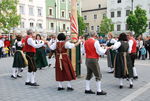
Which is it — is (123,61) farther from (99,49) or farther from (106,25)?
(106,25)

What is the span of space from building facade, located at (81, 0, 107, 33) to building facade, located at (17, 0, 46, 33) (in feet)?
45.7

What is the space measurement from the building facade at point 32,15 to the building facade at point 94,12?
1392 centimetres

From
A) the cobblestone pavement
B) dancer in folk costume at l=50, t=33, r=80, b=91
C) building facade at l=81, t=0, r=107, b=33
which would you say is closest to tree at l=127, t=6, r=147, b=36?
building facade at l=81, t=0, r=107, b=33

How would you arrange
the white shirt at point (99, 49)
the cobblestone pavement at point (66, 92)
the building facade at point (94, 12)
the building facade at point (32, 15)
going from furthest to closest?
the building facade at point (94, 12), the building facade at point (32, 15), the white shirt at point (99, 49), the cobblestone pavement at point (66, 92)

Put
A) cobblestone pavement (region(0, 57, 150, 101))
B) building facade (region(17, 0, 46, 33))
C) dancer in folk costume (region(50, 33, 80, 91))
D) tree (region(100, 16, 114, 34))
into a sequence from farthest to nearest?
tree (region(100, 16, 114, 34)) → building facade (region(17, 0, 46, 33)) → dancer in folk costume (region(50, 33, 80, 91)) → cobblestone pavement (region(0, 57, 150, 101))

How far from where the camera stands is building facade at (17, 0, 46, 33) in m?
44.4

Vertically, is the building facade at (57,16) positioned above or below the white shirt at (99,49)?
above

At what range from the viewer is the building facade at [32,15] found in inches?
1747

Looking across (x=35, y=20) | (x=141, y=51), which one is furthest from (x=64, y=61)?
(x=35, y=20)

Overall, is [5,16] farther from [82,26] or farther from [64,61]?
[64,61]

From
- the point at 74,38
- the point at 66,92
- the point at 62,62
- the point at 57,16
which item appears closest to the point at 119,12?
the point at 57,16

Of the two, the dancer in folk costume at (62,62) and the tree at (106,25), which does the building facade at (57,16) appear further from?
the dancer in folk costume at (62,62)

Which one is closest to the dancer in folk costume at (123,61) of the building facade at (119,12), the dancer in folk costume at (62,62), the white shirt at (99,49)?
the white shirt at (99,49)

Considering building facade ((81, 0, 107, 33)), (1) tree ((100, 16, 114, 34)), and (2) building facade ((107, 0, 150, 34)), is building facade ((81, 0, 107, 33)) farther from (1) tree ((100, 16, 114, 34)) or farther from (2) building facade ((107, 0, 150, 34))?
(1) tree ((100, 16, 114, 34))
